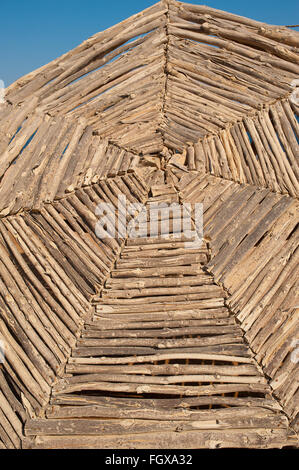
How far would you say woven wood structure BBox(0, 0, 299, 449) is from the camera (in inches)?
81.4

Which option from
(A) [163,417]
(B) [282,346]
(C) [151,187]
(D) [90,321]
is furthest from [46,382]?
(C) [151,187]

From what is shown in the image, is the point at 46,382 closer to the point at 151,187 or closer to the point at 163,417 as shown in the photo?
the point at 163,417

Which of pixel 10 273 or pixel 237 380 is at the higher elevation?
pixel 10 273

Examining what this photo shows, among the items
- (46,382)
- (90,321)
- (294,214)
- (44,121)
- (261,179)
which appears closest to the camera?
(46,382)

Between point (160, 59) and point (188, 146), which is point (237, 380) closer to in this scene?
point (188, 146)

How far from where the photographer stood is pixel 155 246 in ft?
8.99

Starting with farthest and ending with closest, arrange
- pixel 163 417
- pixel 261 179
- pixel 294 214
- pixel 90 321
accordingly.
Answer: pixel 261 179
pixel 294 214
pixel 90 321
pixel 163 417

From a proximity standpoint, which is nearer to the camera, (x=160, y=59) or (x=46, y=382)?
(x=46, y=382)

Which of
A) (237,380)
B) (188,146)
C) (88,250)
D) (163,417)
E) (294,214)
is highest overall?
(188,146)

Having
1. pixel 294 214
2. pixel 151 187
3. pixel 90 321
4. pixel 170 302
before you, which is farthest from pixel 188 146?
pixel 90 321

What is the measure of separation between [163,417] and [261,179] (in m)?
1.82

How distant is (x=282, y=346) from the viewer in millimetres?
2234

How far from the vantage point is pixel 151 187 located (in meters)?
3.07

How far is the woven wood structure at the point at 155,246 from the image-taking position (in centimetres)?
207
